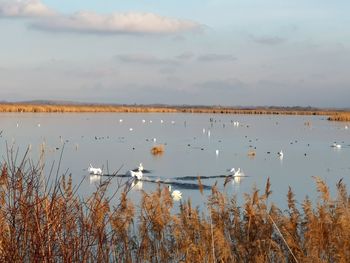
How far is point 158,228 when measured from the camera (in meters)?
5.78

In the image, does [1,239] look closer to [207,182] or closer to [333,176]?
[207,182]

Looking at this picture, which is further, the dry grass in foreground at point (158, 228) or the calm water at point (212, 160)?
the calm water at point (212, 160)

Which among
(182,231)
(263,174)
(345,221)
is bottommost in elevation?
(263,174)

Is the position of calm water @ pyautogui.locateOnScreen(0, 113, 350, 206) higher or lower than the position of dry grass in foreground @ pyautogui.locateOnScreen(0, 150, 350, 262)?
lower

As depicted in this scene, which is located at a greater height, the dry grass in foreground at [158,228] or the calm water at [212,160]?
the dry grass in foreground at [158,228]

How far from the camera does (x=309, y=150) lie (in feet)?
89.9

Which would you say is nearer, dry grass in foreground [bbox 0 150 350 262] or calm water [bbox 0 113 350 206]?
dry grass in foreground [bbox 0 150 350 262]

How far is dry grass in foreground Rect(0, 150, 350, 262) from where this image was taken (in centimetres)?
338

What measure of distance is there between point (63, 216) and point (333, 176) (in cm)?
1552

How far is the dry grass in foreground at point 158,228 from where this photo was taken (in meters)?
3.38

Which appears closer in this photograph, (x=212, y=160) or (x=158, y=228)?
(x=158, y=228)

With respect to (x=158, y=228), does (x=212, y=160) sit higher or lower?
lower

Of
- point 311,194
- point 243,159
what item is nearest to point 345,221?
point 311,194

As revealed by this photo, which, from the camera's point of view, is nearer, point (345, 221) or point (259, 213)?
point (345, 221)
